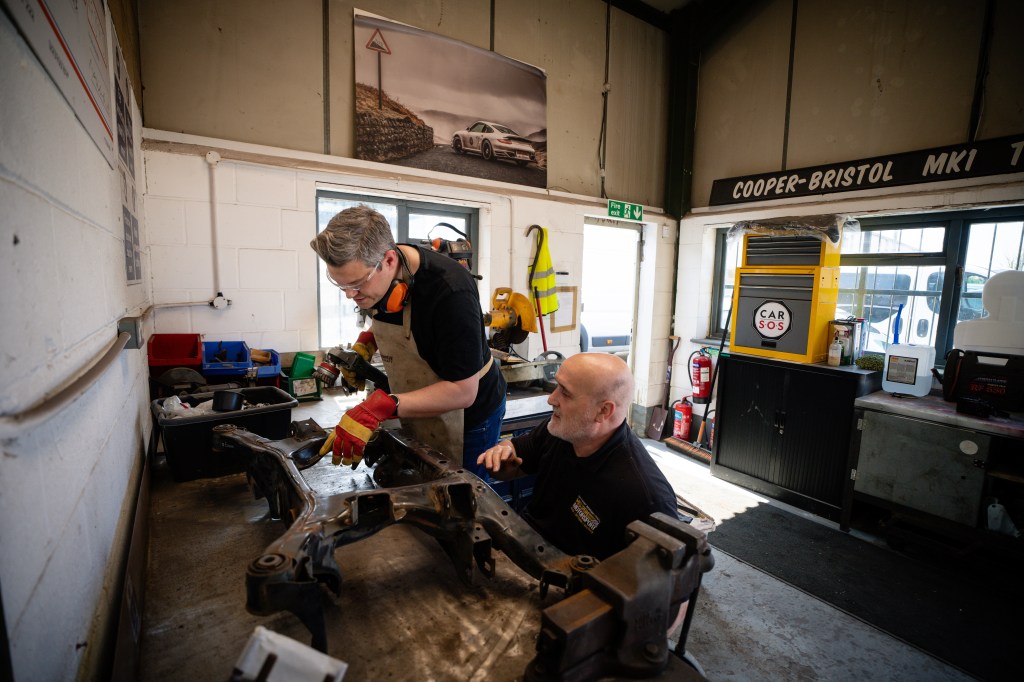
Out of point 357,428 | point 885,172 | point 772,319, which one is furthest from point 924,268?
point 357,428

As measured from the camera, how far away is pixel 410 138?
12.3 ft

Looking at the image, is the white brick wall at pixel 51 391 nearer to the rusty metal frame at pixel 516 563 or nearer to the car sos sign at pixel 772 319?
the rusty metal frame at pixel 516 563

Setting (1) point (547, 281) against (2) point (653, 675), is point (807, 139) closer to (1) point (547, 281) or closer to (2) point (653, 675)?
(1) point (547, 281)

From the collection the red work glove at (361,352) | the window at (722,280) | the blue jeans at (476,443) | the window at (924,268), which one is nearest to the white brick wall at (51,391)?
the red work glove at (361,352)

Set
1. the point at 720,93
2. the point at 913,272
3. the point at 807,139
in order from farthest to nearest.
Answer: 1. the point at 720,93
2. the point at 807,139
3. the point at 913,272

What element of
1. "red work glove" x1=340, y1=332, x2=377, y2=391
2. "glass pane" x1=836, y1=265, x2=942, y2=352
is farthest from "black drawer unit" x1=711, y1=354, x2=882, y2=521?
"red work glove" x1=340, y1=332, x2=377, y2=391

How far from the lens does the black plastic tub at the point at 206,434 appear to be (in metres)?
1.64

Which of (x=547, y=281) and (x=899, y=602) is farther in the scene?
(x=547, y=281)

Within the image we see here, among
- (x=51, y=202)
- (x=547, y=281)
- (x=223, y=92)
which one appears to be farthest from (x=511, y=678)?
(x=547, y=281)

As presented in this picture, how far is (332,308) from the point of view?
12.2 ft

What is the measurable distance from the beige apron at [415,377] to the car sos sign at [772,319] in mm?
3175

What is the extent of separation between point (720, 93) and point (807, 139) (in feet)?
3.73

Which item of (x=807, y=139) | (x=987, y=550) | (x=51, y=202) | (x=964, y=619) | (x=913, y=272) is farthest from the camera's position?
(x=807, y=139)

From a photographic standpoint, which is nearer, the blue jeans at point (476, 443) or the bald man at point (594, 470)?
the bald man at point (594, 470)
